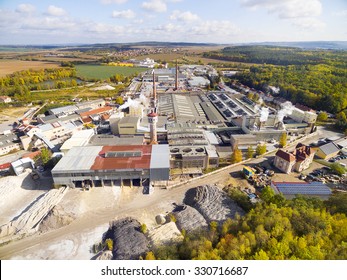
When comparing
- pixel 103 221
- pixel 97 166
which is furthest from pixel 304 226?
pixel 97 166

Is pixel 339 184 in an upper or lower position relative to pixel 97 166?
lower

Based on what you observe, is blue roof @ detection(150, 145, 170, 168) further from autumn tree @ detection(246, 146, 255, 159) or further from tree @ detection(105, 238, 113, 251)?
autumn tree @ detection(246, 146, 255, 159)

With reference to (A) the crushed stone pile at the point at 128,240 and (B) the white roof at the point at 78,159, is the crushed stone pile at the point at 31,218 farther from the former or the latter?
(A) the crushed stone pile at the point at 128,240

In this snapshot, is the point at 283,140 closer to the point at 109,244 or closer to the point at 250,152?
the point at 250,152

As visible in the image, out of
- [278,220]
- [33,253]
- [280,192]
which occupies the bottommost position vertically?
[33,253]

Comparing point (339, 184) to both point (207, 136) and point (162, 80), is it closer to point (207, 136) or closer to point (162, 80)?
point (207, 136)

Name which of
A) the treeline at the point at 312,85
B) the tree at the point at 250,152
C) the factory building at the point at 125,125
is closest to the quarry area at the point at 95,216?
the tree at the point at 250,152
